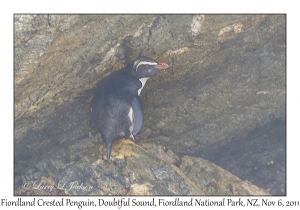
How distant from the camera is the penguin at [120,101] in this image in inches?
155

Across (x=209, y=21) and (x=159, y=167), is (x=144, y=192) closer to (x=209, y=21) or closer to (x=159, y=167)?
(x=159, y=167)

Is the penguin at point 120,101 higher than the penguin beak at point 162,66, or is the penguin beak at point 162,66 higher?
the penguin beak at point 162,66

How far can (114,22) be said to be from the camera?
3.45 metres

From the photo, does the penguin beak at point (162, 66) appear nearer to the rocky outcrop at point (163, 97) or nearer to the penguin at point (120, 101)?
the penguin at point (120, 101)

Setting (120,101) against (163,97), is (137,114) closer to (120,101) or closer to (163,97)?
(120,101)

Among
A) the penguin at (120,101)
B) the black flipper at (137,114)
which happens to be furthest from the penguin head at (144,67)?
the black flipper at (137,114)

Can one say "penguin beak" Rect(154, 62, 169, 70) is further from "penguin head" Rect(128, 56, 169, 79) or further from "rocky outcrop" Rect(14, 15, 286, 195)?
"rocky outcrop" Rect(14, 15, 286, 195)

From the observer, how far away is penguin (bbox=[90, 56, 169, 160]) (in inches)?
155

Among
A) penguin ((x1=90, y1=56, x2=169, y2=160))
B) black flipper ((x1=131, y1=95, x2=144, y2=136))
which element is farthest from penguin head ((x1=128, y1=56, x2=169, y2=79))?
black flipper ((x1=131, y1=95, x2=144, y2=136))

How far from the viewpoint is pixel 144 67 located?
395cm

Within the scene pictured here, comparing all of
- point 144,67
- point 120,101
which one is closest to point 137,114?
point 120,101

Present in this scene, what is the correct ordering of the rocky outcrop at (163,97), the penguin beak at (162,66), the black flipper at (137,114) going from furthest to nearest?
the black flipper at (137,114) < the penguin beak at (162,66) < the rocky outcrop at (163,97)

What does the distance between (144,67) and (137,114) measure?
1.92 ft

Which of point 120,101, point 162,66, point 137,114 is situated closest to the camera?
point 162,66
